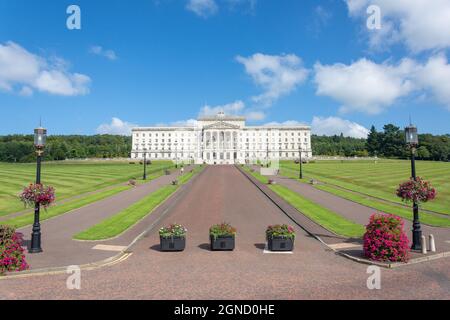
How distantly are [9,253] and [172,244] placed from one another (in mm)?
6773

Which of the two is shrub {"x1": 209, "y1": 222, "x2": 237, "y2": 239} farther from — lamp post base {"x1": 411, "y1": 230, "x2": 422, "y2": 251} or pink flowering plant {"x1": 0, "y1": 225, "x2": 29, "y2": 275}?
lamp post base {"x1": 411, "y1": 230, "x2": 422, "y2": 251}

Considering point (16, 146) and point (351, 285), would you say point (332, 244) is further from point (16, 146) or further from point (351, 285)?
point (16, 146)

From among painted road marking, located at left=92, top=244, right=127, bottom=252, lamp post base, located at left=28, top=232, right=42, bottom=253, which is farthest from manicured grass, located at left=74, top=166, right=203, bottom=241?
lamp post base, located at left=28, top=232, right=42, bottom=253

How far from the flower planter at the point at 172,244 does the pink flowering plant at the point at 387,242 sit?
334 inches

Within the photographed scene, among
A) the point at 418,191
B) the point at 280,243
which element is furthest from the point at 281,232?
the point at 418,191

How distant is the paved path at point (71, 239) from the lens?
15439 mm

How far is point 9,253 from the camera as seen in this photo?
44.1 feet

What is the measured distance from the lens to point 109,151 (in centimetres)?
19888

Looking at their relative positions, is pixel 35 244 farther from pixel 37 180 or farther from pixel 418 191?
pixel 418 191

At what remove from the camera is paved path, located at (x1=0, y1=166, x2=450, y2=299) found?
37.5 ft

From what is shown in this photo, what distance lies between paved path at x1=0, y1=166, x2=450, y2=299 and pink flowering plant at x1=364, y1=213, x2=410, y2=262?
696 mm

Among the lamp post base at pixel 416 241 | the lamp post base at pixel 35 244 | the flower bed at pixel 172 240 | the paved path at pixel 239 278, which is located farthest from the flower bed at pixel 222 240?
the lamp post base at pixel 416 241

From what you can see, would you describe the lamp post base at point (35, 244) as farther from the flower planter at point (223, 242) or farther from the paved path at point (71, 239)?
the flower planter at point (223, 242)
